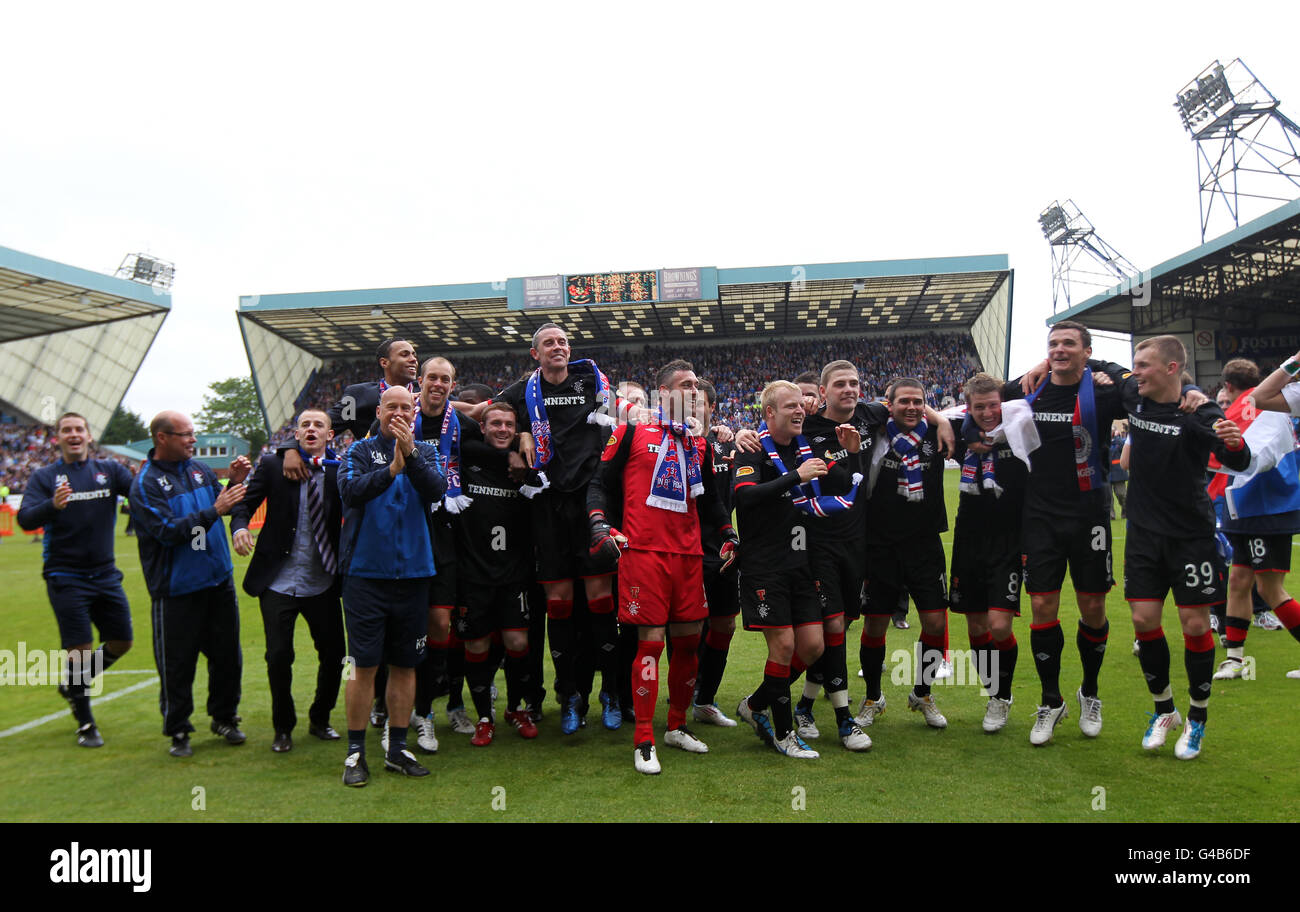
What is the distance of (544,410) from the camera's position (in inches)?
234

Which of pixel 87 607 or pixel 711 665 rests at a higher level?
pixel 87 607

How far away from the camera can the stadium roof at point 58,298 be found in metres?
35.5

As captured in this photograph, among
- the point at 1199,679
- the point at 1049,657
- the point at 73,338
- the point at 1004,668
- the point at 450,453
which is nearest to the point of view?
the point at 1199,679

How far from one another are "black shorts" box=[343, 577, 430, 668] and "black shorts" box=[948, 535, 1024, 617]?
11.6 feet

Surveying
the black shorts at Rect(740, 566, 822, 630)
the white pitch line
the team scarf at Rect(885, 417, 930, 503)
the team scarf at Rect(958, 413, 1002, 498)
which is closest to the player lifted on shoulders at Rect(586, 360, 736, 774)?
the black shorts at Rect(740, 566, 822, 630)

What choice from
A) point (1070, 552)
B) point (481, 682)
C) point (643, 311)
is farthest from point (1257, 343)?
point (481, 682)

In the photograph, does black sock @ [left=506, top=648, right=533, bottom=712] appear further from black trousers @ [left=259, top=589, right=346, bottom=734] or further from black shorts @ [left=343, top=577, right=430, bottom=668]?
black trousers @ [left=259, top=589, right=346, bottom=734]

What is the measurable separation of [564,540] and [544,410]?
37.3 inches

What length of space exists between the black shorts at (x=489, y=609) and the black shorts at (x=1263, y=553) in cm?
552

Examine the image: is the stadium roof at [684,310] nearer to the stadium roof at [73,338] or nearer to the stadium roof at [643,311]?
the stadium roof at [643,311]

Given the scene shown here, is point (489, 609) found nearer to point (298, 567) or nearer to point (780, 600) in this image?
point (298, 567)

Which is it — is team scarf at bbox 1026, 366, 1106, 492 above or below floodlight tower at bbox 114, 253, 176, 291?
below

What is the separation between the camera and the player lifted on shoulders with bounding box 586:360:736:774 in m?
5.10

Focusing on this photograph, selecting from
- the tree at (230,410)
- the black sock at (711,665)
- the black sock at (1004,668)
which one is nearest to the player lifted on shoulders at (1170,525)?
the black sock at (1004,668)
